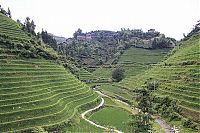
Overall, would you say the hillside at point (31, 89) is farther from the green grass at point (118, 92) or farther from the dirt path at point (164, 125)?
the dirt path at point (164, 125)

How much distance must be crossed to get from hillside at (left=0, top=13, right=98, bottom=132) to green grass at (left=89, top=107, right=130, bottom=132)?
124 inches

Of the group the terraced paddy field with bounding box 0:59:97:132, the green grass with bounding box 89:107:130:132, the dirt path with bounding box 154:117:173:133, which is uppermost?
the terraced paddy field with bounding box 0:59:97:132

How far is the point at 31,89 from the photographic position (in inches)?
1823

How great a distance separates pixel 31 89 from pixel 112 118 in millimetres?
12417

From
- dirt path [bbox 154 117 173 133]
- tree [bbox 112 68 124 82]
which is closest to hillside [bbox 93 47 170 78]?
tree [bbox 112 68 124 82]

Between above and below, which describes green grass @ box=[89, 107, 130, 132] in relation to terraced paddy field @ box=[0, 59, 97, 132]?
below

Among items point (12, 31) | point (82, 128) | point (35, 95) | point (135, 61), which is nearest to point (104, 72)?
point (135, 61)

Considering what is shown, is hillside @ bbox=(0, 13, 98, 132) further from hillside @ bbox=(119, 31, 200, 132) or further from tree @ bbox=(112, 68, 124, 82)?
tree @ bbox=(112, 68, 124, 82)

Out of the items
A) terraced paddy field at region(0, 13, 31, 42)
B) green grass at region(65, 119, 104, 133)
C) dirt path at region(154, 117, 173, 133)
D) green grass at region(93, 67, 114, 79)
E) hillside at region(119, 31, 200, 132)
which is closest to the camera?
green grass at region(65, 119, 104, 133)

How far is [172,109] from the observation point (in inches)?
1996

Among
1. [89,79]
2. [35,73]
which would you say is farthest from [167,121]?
[89,79]

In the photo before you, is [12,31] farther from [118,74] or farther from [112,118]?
[118,74]

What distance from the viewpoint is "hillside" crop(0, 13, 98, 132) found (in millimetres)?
39438

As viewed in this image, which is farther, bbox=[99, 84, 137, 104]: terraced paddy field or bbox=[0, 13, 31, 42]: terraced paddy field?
bbox=[99, 84, 137, 104]: terraced paddy field
